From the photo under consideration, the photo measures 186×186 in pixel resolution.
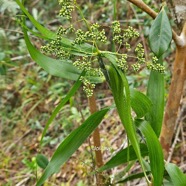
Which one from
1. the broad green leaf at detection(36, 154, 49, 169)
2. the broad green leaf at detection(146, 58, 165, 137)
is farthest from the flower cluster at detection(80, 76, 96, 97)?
the broad green leaf at detection(36, 154, 49, 169)

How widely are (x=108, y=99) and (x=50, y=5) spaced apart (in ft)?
3.48

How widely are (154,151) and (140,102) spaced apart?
0.38 ft

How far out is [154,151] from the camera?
900 mm

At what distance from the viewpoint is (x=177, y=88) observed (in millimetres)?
1053

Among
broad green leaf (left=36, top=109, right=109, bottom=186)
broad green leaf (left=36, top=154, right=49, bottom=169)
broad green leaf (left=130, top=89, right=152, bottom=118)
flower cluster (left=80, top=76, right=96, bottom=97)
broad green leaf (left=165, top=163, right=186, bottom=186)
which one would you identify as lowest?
broad green leaf (left=165, top=163, right=186, bottom=186)

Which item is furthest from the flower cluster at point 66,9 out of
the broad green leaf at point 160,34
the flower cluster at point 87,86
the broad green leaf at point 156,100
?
the broad green leaf at point 156,100

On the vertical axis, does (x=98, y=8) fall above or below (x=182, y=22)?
above

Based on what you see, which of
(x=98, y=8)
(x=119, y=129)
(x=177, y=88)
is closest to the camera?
(x=177, y=88)

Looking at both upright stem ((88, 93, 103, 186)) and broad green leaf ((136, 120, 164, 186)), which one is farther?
upright stem ((88, 93, 103, 186))

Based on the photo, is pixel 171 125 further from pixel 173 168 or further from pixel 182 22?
pixel 182 22

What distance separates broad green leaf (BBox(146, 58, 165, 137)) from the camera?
993mm

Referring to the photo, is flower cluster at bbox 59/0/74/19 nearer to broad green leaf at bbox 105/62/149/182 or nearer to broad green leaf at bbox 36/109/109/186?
broad green leaf at bbox 105/62/149/182

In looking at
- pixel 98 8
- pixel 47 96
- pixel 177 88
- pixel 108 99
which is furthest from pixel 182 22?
pixel 98 8

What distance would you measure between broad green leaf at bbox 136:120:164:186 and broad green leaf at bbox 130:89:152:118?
1.3 inches
